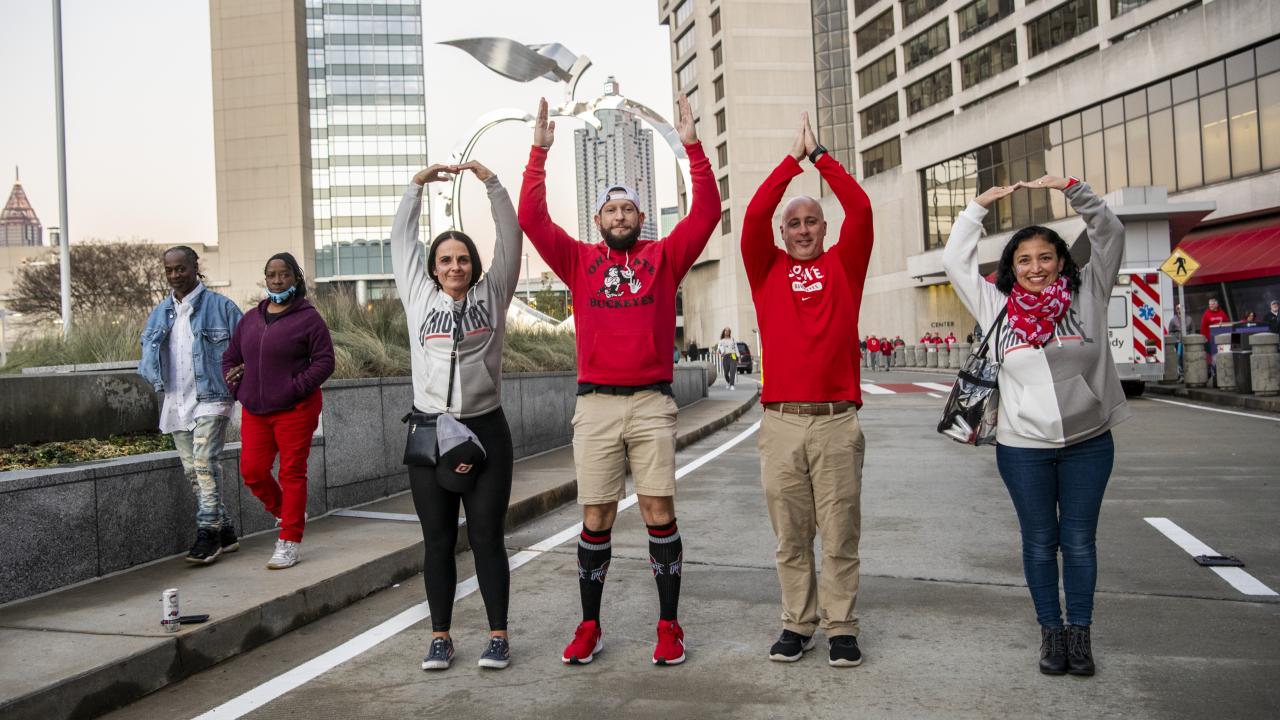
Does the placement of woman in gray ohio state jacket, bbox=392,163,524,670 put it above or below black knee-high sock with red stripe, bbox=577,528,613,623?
above

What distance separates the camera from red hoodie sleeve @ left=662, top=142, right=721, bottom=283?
4.60 m

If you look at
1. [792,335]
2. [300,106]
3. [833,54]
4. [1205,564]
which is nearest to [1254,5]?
[1205,564]

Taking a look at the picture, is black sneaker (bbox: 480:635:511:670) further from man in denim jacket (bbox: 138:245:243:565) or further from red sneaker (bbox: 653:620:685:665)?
man in denim jacket (bbox: 138:245:243:565)

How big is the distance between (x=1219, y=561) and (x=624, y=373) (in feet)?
13.0

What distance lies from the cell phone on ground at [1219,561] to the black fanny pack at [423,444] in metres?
4.54

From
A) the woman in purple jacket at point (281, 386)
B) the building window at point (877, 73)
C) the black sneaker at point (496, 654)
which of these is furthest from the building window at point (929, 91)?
the black sneaker at point (496, 654)

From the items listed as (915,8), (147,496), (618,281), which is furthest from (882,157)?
(618,281)

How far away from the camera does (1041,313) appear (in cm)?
421

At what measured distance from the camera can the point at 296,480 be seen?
6051 millimetres

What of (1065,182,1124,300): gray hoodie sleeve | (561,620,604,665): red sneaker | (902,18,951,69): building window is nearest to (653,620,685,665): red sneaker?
(561,620,604,665): red sneaker

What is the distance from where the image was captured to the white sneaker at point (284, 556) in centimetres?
591

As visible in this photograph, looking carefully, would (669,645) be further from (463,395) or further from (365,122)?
(365,122)

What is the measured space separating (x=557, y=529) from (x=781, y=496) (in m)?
3.83

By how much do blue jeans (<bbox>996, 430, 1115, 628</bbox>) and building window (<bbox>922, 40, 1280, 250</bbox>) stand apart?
117 feet
